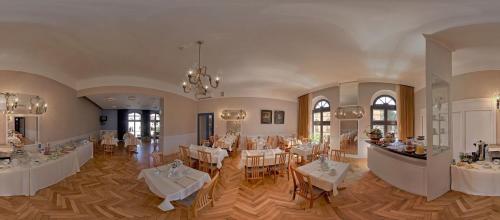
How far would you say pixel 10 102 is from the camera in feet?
17.5

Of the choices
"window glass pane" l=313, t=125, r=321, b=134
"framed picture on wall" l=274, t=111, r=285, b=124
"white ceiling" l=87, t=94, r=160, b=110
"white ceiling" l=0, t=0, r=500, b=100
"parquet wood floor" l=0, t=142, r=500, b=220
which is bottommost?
"parquet wood floor" l=0, t=142, r=500, b=220

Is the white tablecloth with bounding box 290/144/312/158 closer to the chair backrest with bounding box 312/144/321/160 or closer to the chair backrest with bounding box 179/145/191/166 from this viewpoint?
the chair backrest with bounding box 312/144/321/160

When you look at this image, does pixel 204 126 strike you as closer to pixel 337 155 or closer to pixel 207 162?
pixel 207 162

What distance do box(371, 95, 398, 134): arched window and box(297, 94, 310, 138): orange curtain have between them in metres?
2.84

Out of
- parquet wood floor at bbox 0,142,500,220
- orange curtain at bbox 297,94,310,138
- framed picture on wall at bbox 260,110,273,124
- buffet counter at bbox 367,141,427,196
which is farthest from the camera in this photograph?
framed picture on wall at bbox 260,110,273,124

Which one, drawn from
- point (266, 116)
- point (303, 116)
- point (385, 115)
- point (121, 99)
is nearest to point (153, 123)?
point (121, 99)

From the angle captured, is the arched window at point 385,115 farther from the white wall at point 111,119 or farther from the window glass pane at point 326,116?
the white wall at point 111,119

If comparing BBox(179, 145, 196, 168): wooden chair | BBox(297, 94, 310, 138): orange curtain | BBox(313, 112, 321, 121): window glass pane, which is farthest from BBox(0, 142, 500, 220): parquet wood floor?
BBox(297, 94, 310, 138): orange curtain

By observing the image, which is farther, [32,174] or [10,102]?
[10,102]

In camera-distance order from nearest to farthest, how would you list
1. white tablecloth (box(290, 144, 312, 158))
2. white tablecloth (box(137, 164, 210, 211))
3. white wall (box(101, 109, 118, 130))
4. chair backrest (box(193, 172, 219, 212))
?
chair backrest (box(193, 172, 219, 212)), white tablecloth (box(137, 164, 210, 211)), white tablecloth (box(290, 144, 312, 158)), white wall (box(101, 109, 118, 130))

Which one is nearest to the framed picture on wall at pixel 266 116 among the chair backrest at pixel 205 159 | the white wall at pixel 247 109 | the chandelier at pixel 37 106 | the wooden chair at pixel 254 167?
the white wall at pixel 247 109

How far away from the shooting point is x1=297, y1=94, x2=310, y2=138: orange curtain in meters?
10.5

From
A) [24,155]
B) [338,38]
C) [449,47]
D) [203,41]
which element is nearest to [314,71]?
[338,38]

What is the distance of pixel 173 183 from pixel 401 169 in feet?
14.9
